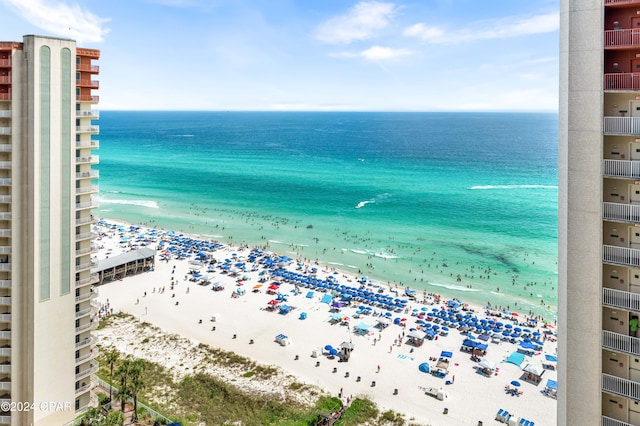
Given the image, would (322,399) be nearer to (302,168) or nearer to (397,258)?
(397,258)

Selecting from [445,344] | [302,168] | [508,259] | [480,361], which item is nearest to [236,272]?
[445,344]

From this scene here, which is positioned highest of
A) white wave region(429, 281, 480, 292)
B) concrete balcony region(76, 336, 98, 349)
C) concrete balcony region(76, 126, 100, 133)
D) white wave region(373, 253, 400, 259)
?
concrete balcony region(76, 126, 100, 133)

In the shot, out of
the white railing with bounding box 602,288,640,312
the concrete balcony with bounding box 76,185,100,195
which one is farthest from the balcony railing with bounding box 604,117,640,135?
the concrete balcony with bounding box 76,185,100,195

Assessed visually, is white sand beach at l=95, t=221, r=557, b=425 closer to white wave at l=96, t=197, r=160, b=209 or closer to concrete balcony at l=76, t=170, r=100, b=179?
concrete balcony at l=76, t=170, r=100, b=179

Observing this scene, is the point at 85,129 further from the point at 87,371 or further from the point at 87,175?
the point at 87,371

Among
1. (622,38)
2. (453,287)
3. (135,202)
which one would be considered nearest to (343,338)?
(453,287)
